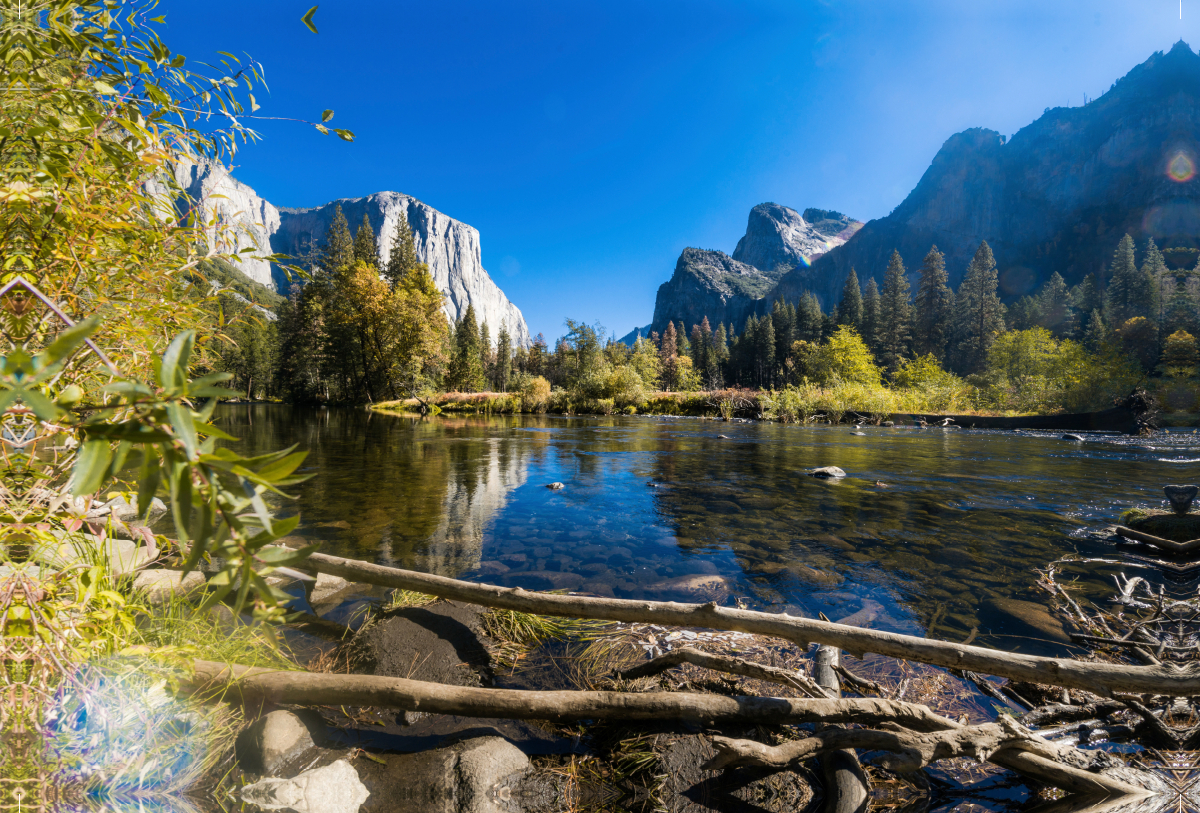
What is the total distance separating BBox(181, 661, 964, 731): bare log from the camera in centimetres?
231

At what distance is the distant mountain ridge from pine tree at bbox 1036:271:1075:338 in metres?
48.0

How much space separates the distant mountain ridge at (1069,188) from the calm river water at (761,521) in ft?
437

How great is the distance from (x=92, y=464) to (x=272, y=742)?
7.86ft

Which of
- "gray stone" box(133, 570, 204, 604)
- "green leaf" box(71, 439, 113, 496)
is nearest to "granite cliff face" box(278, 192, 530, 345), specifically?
"gray stone" box(133, 570, 204, 604)

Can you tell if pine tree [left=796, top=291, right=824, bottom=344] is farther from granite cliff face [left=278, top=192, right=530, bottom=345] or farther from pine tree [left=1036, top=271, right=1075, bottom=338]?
granite cliff face [left=278, top=192, right=530, bottom=345]

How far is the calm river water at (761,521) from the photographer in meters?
4.76

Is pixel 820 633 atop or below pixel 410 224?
below

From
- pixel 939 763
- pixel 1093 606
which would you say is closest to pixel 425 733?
pixel 939 763

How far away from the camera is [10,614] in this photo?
161 cm

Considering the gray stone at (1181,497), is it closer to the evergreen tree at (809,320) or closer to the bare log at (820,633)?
the bare log at (820,633)

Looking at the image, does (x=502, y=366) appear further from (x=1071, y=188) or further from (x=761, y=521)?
(x=1071, y=188)

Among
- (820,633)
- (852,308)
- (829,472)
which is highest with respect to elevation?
(852,308)

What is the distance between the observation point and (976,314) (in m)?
63.3

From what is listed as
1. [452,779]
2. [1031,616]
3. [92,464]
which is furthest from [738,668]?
[1031,616]
